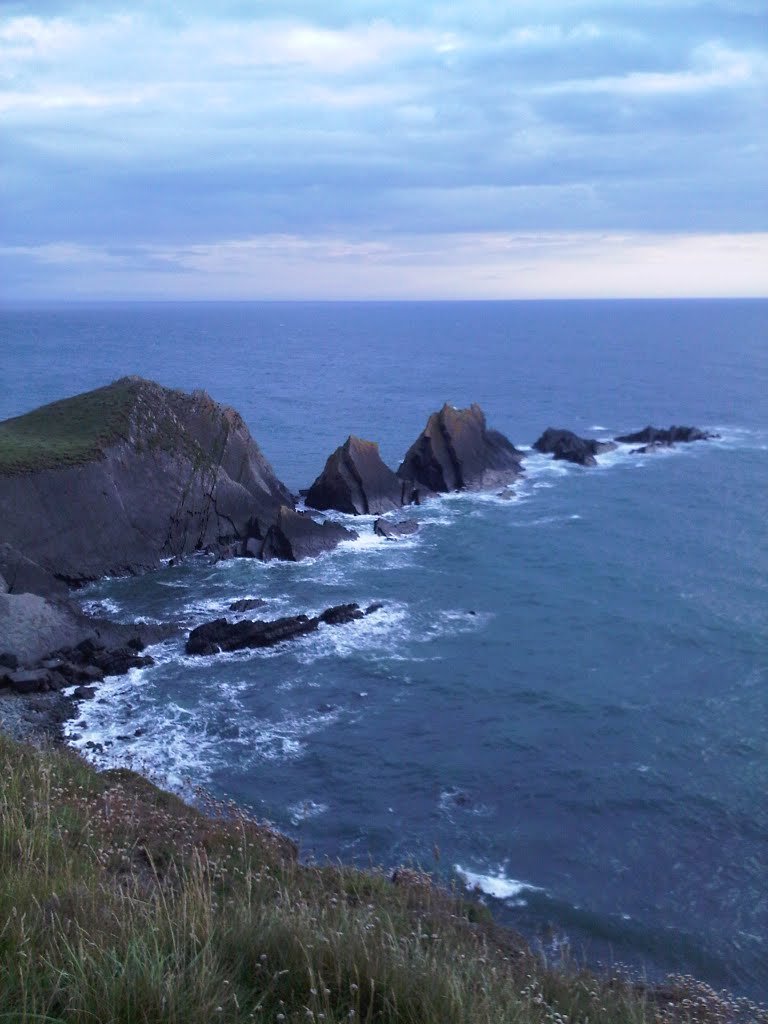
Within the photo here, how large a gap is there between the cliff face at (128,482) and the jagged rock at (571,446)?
2373 centimetres

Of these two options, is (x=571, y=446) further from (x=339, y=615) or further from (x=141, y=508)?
(x=339, y=615)

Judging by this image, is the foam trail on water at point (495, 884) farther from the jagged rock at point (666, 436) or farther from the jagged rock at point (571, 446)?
the jagged rock at point (666, 436)

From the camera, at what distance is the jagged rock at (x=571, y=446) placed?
63.2m

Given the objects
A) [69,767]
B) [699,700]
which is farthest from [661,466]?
[69,767]

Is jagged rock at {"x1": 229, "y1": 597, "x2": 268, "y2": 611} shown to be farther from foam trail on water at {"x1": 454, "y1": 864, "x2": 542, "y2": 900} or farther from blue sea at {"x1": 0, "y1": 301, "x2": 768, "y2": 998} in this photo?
foam trail on water at {"x1": 454, "y1": 864, "x2": 542, "y2": 900}

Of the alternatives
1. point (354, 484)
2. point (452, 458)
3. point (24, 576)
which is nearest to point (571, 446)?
point (452, 458)

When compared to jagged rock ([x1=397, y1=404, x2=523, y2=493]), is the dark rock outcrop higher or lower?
lower

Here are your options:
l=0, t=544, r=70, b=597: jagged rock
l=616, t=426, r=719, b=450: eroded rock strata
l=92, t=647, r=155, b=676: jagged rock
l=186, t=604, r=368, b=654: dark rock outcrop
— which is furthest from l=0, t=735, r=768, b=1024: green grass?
l=616, t=426, r=719, b=450: eroded rock strata

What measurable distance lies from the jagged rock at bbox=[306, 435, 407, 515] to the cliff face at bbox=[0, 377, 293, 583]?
87.7 inches

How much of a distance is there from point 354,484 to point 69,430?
15342mm

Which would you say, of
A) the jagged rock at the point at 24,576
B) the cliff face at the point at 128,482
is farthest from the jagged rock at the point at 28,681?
the cliff face at the point at 128,482

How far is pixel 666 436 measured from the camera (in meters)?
69.1

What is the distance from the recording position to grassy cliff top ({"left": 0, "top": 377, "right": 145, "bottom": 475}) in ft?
131

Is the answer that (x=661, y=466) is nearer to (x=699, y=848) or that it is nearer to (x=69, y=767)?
(x=699, y=848)
